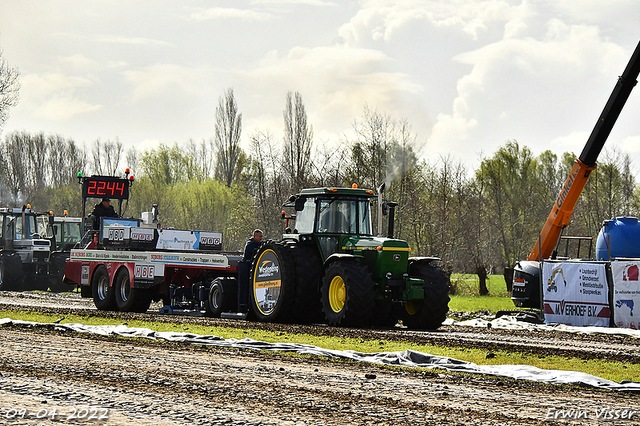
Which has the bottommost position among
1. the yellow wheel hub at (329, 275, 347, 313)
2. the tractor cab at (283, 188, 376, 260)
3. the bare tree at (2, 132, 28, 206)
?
the yellow wheel hub at (329, 275, 347, 313)

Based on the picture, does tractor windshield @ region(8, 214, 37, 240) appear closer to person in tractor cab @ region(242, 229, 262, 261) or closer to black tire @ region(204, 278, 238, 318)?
black tire @ region(204, 278, 238, 318)

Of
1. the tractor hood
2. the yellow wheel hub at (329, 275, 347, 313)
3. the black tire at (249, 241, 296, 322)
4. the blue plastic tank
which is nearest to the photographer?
the yellow wheel hub at (329, 275, 347, 313)

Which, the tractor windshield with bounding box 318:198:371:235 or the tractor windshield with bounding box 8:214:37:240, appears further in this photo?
the tractor windshield with bounding box 8:214:37:240

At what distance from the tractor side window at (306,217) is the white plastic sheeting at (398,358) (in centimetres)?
474

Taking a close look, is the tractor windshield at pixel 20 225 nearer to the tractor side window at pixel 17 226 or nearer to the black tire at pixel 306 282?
the tractor side window at pixel 17 226

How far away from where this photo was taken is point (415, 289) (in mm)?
15234

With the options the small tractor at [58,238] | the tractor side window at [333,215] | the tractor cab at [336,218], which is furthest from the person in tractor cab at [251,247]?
the small tractor at [58,238]

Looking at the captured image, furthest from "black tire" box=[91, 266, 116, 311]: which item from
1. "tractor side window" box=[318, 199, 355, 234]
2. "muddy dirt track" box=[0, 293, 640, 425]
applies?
"muddy dirt track" box=[0, 293, 640, 425]

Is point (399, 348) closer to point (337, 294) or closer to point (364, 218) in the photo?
point (337, 294)

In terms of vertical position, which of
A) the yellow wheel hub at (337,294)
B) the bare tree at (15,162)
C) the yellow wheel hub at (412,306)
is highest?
the bare tree at (15,162)

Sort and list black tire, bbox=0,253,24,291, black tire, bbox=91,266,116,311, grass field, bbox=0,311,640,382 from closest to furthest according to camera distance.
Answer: grass field, bbox=0,311,640,382, black tire, bbox=91,266,116,311, black tire, bbox=0,253,24,291

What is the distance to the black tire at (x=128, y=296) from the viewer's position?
1951 centimetres

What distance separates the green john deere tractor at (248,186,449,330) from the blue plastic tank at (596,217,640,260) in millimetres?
6715

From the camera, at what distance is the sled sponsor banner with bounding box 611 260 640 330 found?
678 inches
